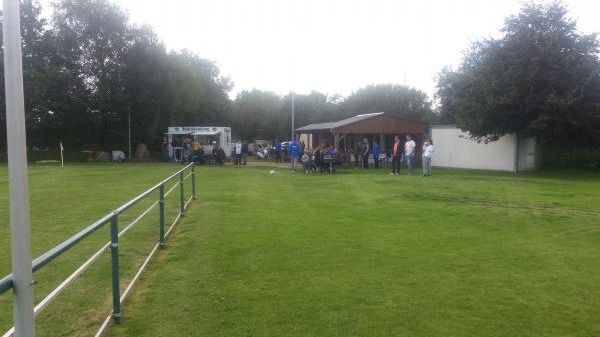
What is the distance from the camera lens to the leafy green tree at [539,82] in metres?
24.3

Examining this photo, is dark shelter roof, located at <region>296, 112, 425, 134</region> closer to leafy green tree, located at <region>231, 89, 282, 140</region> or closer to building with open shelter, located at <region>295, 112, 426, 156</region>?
building with open shelter, located at <region>295, 112, 426, 156</region>

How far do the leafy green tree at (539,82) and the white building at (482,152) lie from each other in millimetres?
1374

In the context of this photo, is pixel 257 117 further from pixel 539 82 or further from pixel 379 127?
pixel 539 82

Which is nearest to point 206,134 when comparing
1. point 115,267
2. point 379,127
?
point 379,127

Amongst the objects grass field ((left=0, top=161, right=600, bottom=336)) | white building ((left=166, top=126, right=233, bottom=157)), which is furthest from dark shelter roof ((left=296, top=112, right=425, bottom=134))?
grass field ((left=0, top=161, right=600, bottom=336))

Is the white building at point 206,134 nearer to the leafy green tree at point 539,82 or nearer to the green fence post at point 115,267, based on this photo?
the leafy green tree at point 539,82

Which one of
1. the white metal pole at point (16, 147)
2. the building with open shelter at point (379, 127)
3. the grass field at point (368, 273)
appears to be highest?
the building with open shelter at point (379, 127)

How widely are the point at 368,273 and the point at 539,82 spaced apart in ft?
71.4

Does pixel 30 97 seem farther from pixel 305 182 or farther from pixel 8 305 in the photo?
pixel 8 305

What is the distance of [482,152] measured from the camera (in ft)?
98.0

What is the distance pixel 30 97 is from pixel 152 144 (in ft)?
32.5

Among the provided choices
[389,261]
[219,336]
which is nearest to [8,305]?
[219,336]

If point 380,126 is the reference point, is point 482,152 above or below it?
below

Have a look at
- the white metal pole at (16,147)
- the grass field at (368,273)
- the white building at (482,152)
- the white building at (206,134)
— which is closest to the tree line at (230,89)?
the white building at (482,152)
